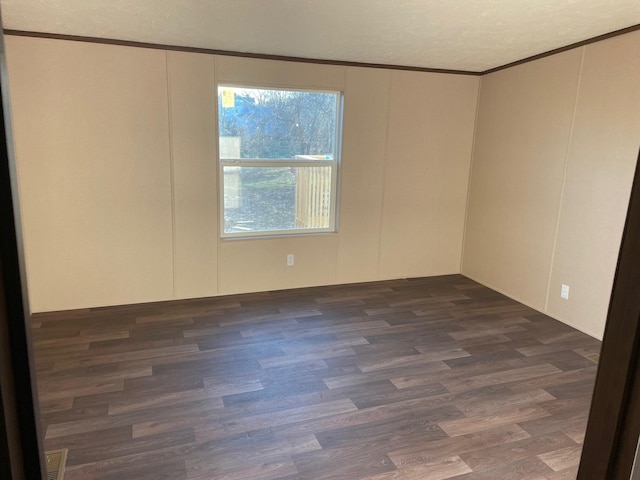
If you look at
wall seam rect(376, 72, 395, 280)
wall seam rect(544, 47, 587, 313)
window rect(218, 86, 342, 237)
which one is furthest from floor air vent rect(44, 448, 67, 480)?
wall seam rect(544, 47, 587, 313)

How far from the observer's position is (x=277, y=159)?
4.18m

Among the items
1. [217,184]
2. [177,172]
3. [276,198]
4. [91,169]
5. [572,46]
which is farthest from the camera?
[276,198]

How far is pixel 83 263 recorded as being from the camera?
12.4 ft

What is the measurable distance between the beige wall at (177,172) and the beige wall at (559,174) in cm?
48

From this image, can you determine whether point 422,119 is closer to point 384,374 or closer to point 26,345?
point 384,374

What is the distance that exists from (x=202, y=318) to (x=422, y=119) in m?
2.92

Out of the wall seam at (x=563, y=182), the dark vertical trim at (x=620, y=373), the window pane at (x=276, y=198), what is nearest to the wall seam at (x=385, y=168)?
the window pane at (x=276, y=198)

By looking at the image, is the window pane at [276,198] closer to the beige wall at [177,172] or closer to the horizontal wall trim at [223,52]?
the beige wall at [177,172]

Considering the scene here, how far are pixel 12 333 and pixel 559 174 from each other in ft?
13.2

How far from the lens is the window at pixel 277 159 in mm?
4020

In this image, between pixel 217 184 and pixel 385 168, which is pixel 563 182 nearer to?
pixel 385 168

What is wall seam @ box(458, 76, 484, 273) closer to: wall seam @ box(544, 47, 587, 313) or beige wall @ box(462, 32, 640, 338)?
beige wall @ box(462, 32, 640, 338)

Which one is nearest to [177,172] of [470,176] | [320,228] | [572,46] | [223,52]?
[223,52]

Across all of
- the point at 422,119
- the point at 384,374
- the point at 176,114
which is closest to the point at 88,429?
the point at 384,374
